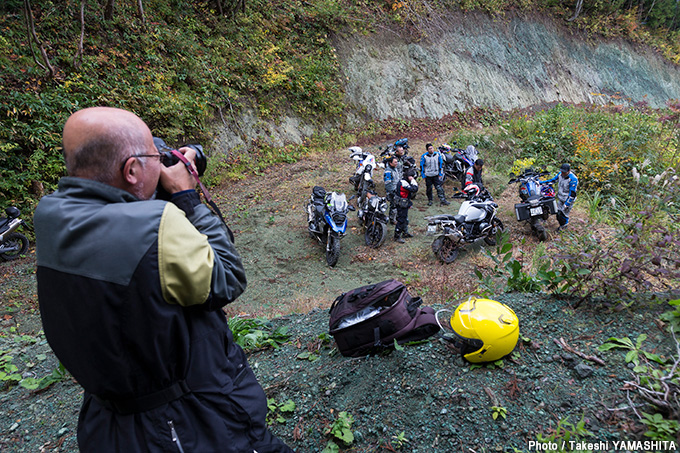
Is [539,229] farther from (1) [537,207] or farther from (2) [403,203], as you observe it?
(2) [403,203]

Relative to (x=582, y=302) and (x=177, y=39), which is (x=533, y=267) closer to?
(x=582, y=302)

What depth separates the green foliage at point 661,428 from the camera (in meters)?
1.85

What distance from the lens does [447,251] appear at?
746 centimetres

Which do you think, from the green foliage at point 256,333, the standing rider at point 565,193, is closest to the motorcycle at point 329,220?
the green foliage at point 256,333

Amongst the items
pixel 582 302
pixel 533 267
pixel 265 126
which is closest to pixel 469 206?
pixel 533 267

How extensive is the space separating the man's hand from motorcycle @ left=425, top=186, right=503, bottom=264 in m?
6.29

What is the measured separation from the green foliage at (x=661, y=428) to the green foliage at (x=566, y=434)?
0.29 metres

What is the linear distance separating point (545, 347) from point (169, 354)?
2778 millimetres

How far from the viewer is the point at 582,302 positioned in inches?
125

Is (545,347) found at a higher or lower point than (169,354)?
lower

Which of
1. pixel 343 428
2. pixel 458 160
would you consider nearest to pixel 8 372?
pixel 343 428

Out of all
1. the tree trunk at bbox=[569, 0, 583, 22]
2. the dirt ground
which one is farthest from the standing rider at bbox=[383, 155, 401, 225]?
the tree trunk at bbox=[569, 0, 583, 22]

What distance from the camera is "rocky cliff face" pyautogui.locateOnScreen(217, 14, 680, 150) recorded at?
1677cm

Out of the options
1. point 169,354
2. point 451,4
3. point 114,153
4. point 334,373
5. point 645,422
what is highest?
point 451,4
